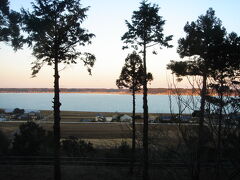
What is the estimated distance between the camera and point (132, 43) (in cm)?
1803

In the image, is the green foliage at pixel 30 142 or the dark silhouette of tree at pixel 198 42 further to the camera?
the green foliage at pixel 30 142

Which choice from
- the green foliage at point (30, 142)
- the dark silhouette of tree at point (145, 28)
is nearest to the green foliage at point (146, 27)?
the dark silhouette of tree at point (145, 28)

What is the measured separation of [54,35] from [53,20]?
3.09ft

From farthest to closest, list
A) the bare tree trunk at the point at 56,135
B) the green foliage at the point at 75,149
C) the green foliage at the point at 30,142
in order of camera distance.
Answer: the green foliage at the point at 75,149, the green foliage at the point at 30,142, the bare tree trunk at the point at 56,135

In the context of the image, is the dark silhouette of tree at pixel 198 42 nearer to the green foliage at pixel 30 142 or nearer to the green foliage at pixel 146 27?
the green foliage at pixel 146 27

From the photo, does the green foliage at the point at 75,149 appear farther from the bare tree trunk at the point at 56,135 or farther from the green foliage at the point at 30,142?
the bare tree trunk at the point at 56,135

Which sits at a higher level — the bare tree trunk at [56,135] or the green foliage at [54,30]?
the green foliage at [54,30]

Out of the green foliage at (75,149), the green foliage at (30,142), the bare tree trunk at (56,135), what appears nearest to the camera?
the bare tree trunk at (56,135)

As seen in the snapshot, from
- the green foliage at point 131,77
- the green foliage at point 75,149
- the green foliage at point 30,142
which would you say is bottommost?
the green foliage at point 75,149

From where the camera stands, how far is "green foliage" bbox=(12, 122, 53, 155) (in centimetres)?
2106

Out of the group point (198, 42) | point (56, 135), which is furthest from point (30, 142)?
point (198, 42)

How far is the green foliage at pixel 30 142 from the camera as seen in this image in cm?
2106

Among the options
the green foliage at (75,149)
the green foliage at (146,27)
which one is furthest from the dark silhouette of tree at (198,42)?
the green foliage at (75,149)

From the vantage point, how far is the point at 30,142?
21312mm
